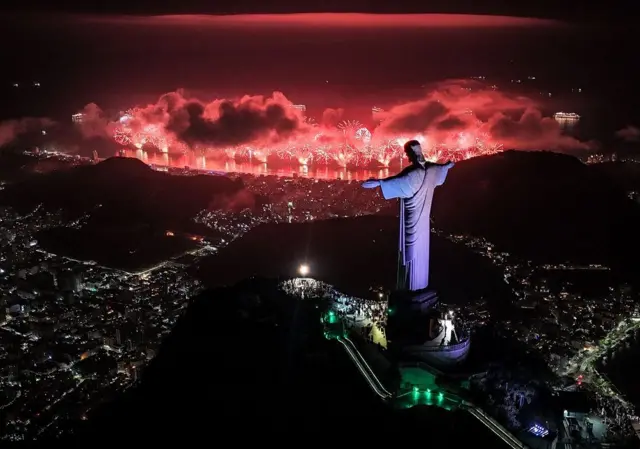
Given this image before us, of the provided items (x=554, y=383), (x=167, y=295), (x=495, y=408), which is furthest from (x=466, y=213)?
(x=495, y=408)

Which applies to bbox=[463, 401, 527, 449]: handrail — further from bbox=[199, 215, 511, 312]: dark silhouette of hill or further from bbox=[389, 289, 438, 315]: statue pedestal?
bbox=[199, 215, 511, 312]: dark silhouette of hill

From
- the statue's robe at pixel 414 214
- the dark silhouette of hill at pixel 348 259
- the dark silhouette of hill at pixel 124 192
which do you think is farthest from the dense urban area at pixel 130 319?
the dark silhouette of hill at pixel 124 192

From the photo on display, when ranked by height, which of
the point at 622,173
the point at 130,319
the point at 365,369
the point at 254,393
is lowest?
the point at 130,319

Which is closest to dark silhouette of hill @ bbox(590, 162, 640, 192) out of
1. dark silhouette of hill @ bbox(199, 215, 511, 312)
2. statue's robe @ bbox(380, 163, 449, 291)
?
dark silhouette of hill @ bbox(199, 215, 511, 312)

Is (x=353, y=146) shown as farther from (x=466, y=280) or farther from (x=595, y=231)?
(x=466, y=280)

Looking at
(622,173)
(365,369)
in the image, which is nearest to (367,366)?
(365,369)

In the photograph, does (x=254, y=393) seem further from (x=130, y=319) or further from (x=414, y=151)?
(x=130, y=319)
